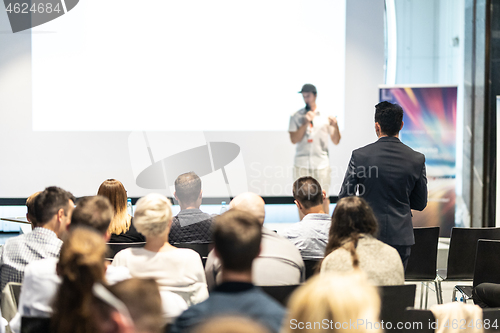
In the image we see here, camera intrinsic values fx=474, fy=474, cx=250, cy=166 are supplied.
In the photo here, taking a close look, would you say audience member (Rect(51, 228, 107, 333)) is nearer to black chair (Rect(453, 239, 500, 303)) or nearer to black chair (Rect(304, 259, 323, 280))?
black chair (Rect(304, 259, 323, 280))

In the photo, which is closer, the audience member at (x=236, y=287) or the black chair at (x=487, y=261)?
the audience member at (x=236, y=287)

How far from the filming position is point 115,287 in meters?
1.24

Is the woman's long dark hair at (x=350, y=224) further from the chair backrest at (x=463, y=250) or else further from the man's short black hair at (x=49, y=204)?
the chair backrest at (x=463, y=250)

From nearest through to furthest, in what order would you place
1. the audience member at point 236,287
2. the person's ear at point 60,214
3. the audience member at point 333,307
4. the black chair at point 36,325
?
the audience member at point 333,307 < the audience member at point 236,287 < the black chair at point 36,325 < the person's ear at point 60,214

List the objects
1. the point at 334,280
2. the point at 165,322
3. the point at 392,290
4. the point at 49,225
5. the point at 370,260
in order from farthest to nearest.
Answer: the point at 49,225, the point at 370,260, the point at 392,290, the point at 165,322, the point at 334,280

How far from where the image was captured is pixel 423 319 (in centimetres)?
172

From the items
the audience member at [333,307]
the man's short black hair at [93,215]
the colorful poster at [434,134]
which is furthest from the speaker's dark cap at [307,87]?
the audience member at [333,307]

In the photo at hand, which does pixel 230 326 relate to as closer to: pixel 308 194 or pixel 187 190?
pixel 308 194

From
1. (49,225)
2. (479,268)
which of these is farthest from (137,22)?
(479,268)

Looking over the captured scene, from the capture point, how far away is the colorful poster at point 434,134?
545 cm

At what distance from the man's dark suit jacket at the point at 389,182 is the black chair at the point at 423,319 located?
109 centimetres

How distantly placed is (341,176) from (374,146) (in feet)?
9.60

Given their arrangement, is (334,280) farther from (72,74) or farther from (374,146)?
(72,74)

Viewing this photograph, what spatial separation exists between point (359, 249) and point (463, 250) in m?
1.72
